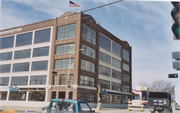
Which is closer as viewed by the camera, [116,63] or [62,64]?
[62,64]

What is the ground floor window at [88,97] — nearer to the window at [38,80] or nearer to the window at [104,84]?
the window at [104,84]

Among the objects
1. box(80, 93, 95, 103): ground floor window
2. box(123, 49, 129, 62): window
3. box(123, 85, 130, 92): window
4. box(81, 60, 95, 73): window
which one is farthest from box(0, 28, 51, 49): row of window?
box(123, 85, 130, 92): window

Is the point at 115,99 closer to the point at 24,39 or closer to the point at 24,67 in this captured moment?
the point at 24,67

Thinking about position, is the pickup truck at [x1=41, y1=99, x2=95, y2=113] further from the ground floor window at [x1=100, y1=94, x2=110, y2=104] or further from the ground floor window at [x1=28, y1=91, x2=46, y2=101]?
the ground floor window at [x1=100, y1=94, x2=110, y2=104]

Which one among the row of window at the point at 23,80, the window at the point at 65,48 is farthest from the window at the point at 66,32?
the row of window at the point at 23,80

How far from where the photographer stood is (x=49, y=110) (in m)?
8.55

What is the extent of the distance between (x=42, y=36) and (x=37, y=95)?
14.4 m

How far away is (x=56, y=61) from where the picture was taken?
42219 millimetres

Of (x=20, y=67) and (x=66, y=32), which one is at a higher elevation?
(x=66, y=32)

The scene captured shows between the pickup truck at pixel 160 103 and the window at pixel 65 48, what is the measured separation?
21.2 metres

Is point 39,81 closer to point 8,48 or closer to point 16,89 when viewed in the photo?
point 16,89

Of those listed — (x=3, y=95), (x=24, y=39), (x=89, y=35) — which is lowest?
(x=3, y=95)

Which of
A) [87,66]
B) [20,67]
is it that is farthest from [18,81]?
[87,66]

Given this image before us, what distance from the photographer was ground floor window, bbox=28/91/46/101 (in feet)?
137
